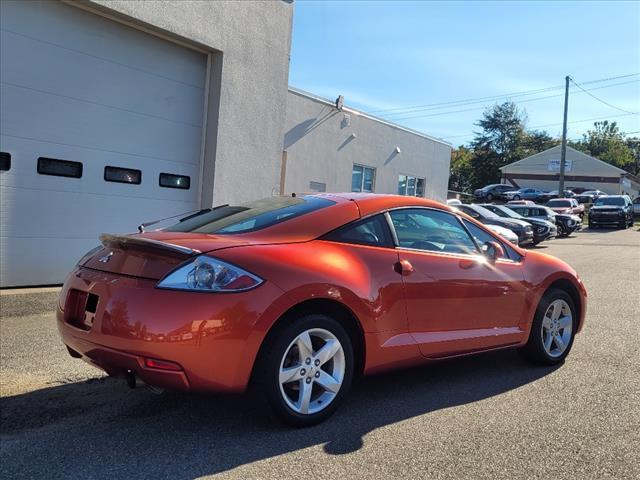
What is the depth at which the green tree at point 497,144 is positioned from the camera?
247ft

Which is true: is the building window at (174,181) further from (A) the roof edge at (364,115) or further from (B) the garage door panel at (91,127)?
(A) the roof edge at (364,115)

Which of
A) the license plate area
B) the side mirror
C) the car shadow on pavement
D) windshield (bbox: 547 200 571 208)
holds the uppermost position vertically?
windshield (bbox: 547 200 571 208)

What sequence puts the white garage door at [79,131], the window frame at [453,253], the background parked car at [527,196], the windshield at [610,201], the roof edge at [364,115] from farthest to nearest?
the background parked car at [527,196] → the windshield at [610,201] → the roof edge at [364,115] → the white garage door at [79,131] → the window frame at [453,253]

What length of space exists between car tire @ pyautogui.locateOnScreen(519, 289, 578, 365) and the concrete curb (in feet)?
17.1

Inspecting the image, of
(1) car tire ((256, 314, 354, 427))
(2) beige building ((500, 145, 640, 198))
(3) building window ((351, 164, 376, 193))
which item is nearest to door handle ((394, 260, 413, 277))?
(1) car tire ((256, 314, 354, 427))

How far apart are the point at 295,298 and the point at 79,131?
245 inches

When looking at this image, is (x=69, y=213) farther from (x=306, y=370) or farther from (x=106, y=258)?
(x=306, y=370)

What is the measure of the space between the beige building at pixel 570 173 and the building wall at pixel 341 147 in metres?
44.8

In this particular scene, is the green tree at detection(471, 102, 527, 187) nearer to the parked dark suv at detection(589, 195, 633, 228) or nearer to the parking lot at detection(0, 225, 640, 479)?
the parked dark suv at detection(589, 195, 633, 228)

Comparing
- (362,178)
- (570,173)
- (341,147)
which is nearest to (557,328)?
(341,147)

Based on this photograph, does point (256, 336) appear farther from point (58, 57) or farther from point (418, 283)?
point (58, 57)

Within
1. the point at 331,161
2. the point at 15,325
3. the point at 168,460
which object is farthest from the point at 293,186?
the point at 168,460

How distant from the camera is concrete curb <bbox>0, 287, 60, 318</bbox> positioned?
6.69 meters

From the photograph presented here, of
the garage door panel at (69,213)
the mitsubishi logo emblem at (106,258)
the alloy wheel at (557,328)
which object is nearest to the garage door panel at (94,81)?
the garage door panel at (69,213)
